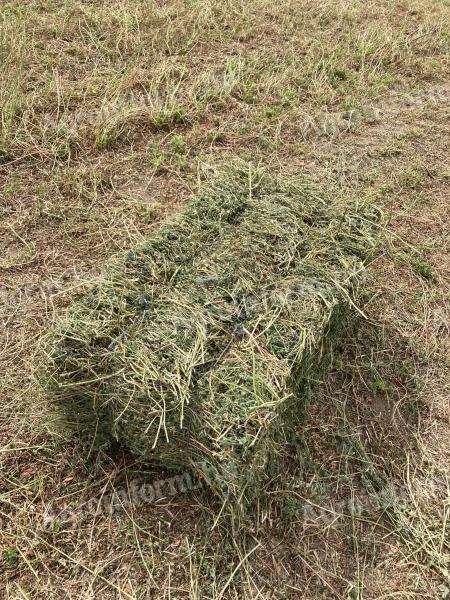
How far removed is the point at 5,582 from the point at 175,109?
3627 mm

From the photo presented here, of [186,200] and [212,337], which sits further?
[186,200]

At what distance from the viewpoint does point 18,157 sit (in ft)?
13.6

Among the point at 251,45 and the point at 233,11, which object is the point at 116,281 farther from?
the point at 233,11

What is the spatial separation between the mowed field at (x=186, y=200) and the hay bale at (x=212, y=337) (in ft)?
0.80

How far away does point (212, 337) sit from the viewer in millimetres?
2350

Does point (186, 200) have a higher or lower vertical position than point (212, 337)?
lower

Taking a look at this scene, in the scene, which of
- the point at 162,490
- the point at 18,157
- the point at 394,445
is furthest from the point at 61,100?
the point at 394,445

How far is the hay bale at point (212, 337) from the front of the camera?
7.25 ft

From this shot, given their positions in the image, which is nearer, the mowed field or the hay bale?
the hay bale

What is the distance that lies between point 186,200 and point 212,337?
6.31ft

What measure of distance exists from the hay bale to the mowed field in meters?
0.24

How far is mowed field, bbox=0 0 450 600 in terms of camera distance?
2.46m

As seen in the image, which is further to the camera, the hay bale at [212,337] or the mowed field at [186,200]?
the mowed field at [186,200]

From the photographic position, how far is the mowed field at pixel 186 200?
2463 mm
